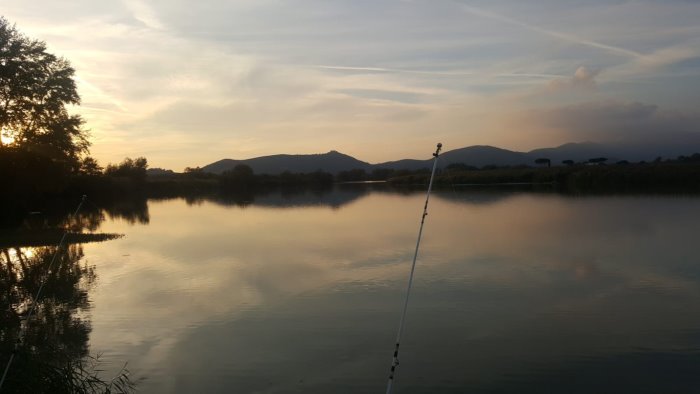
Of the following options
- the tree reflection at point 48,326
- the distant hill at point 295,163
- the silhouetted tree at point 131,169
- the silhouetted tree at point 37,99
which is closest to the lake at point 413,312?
the tree reflection at point 48,326

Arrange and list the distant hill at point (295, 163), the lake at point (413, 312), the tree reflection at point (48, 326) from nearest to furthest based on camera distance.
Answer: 1. the tree reflection at point (48, 326)
2. the lake at point (413, 312)
3. the distant hill at point (295, 163)

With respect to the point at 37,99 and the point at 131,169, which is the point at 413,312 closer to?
the point at 37,99

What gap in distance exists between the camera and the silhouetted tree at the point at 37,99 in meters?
28.4

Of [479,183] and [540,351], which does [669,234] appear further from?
[479,183]

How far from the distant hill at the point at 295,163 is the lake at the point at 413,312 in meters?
134

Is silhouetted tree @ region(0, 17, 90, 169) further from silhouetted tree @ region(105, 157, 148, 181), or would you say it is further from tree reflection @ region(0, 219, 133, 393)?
silhouetted tree @ region(105, 157, 148, 181)

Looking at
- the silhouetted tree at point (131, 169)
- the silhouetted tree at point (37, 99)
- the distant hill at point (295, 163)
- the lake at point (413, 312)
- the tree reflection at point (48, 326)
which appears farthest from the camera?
the distant hill at point (295, 163)

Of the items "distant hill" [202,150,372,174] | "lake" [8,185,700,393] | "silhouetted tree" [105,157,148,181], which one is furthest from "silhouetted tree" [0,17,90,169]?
"distant hill" [202,150,372,174]

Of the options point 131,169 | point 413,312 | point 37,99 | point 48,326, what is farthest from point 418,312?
point 131,169

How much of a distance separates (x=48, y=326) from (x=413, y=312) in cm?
641

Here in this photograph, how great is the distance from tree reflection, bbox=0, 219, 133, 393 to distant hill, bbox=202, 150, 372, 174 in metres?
134

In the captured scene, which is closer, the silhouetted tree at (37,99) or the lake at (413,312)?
the lake at (413,312)

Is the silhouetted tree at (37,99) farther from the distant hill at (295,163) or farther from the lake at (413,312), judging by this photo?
the distant hill at (295,163)

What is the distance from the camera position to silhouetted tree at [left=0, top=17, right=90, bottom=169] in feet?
93.1
